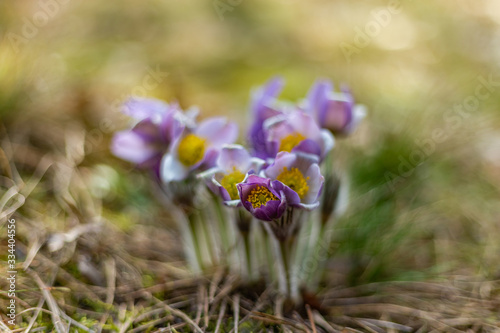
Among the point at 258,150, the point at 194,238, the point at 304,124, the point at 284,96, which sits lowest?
the point at 284,96

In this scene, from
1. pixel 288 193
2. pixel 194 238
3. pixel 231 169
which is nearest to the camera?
pixel 288 193

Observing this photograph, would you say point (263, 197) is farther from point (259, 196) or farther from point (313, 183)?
point (313, 183)

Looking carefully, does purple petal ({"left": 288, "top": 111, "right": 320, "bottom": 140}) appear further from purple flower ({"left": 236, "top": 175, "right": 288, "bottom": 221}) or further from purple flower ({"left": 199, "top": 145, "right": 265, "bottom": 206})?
purple flower ({"left": 236, "top": 175, "right": 288, "bottom": 221})

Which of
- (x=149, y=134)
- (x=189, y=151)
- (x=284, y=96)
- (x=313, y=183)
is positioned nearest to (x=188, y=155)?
(x=189, y=151)

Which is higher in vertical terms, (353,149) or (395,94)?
(353,149)

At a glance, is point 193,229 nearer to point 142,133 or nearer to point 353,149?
point 142,133

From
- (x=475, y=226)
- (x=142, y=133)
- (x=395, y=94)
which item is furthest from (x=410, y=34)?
(x=142, y=133)

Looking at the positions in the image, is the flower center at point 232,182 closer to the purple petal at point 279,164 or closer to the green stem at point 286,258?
the purple petal at point 279,164
